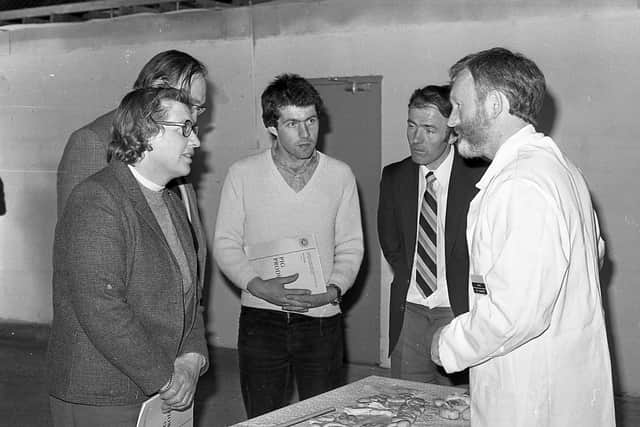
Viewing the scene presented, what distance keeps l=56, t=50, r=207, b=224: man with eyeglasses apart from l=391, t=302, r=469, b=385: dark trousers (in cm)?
101

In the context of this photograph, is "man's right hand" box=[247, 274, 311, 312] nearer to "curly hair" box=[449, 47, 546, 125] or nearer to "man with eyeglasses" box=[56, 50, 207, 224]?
"man with eyeglasses" box=[56, 50, 207, 224]

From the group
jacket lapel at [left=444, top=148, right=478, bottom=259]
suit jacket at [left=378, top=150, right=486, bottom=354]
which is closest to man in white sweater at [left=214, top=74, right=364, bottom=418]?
suit jacket at [left=378, top=150, right=486, bottom=354]

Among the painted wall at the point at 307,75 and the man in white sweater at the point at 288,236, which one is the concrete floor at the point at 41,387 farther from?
the man in white sweater at the point at 288,236

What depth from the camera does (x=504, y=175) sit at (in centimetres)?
208

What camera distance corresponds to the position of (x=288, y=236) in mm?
3496

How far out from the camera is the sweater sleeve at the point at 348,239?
3539 millimetres

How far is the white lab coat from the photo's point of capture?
6.51 ft

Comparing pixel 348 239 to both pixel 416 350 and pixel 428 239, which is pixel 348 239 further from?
pixel 416 350

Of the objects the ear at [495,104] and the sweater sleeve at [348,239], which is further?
the sweater sleeve at [348,239]

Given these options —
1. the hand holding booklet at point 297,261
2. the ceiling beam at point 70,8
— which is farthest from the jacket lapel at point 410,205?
the ceiling beam at point 70,8

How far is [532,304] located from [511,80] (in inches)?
23.5

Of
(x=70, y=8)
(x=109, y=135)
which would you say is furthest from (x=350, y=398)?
(x=70, y=8)

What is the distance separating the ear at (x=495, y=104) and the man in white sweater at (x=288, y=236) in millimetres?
1297

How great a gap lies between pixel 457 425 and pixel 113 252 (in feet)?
3.47
